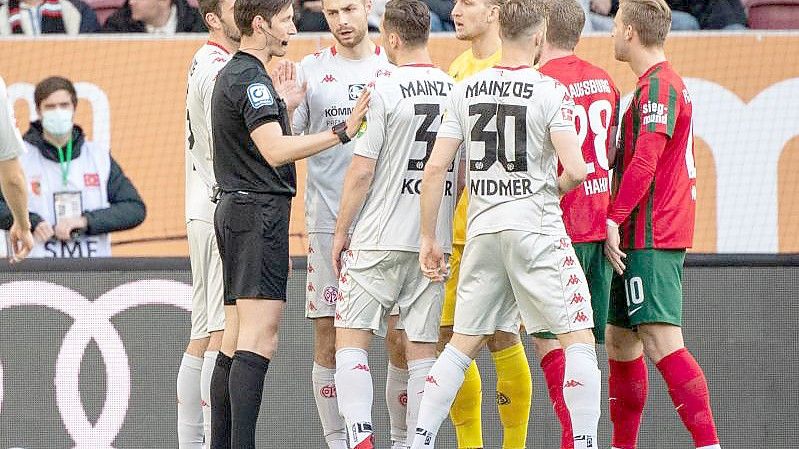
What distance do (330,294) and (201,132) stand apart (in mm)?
994

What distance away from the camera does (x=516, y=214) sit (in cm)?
560

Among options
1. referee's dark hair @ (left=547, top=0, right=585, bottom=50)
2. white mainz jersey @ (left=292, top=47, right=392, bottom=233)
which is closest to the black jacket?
white mainz jersey @ (left=292, top=47, right=392, bottom=233)

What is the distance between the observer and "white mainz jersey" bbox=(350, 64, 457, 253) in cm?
599

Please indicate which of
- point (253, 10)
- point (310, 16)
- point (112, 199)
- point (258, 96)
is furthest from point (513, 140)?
point (310, 16)

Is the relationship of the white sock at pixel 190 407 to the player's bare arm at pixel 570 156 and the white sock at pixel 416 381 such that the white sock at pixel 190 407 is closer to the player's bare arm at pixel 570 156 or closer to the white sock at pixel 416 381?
the white sock at pixel 416 381

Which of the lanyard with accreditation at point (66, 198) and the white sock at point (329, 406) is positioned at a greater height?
the lanyard with accreditation at point (66, 198)

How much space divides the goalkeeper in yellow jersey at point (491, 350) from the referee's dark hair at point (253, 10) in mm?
1050

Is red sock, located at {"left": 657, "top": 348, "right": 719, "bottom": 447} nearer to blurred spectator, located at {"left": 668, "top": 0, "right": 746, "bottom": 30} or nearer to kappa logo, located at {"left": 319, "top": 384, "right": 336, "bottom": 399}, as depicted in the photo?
kappa logo, located at {"left": 319, "top": 384, "right": 336, "bottom": 399}

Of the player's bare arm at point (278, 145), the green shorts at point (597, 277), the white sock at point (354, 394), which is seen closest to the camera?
the player's bare arm at point (278, 145)

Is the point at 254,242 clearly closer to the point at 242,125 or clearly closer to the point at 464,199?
the point at 242,125

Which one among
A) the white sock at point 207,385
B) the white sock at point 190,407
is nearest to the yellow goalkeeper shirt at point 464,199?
the white sock at point 207,385

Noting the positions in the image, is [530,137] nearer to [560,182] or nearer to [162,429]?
[560,182]

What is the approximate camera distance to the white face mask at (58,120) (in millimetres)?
8820

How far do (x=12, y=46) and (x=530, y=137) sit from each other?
184 inches
